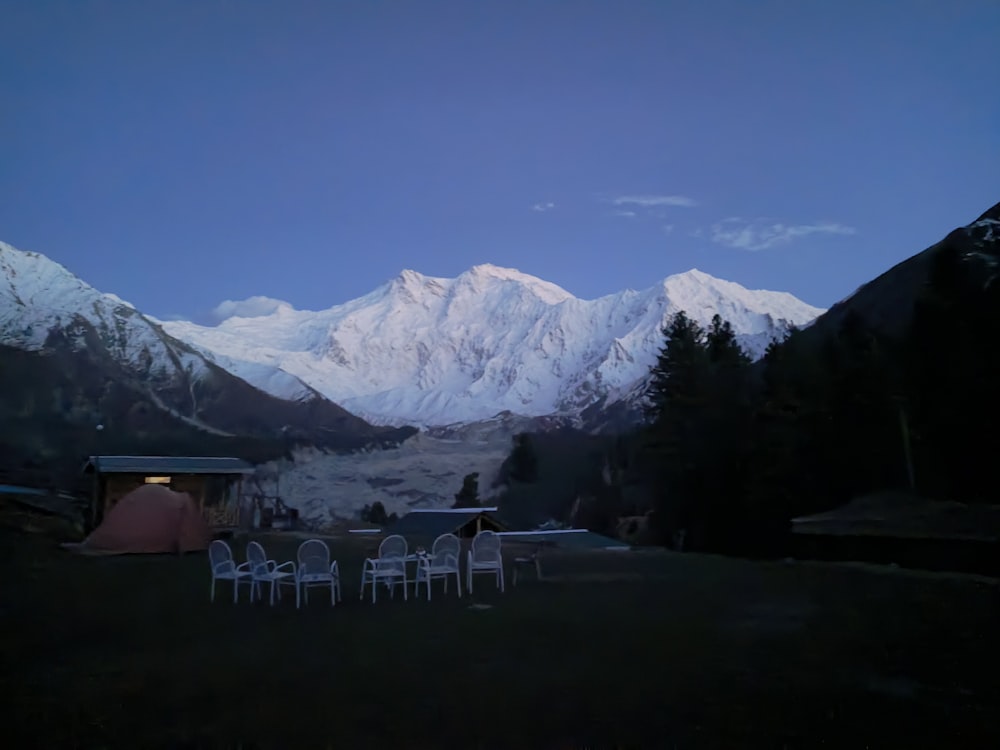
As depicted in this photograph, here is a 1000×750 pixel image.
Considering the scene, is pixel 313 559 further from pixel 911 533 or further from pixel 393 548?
pixel 911 533

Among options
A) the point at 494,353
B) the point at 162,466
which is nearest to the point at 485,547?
the point at 162,466

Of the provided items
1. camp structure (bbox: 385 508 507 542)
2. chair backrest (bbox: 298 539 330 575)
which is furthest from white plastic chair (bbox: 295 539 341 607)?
camp structure (bbox: 385 508 507 542)

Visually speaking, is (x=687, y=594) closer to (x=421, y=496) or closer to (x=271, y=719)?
(x=271, y=719)

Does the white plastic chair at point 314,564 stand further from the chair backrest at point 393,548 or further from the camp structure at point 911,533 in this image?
the camp structure at point 911,533

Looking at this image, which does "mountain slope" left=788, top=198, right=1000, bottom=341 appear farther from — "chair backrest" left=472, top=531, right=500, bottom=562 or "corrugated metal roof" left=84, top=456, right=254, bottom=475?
"corrugated metal roof" left=84, top=456, right=254, bottom=475

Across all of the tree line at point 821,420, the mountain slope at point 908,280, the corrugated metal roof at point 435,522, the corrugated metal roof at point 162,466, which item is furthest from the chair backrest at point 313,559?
the mountain slope at point 908,280

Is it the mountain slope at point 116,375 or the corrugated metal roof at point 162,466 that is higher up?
the mountain slope at point 116,375

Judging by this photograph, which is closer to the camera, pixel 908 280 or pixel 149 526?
pixel 149 526
